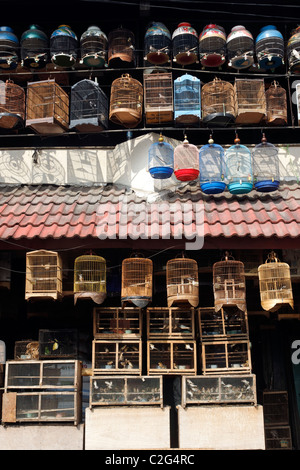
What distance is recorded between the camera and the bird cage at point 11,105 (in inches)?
459

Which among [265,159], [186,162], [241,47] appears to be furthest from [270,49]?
[186,162]

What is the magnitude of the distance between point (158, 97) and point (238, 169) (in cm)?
240

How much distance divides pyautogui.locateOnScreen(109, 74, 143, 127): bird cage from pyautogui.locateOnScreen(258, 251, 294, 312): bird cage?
4.07 metres

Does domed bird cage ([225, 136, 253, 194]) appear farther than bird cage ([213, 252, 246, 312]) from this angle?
Yes

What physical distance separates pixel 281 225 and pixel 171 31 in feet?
19.7

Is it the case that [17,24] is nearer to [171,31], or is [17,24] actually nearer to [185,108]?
[171,31]

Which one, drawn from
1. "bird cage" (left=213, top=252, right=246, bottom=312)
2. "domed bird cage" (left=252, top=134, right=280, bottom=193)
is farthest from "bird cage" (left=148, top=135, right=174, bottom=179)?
"bird cage" (left=213, top=252, right=246, bottom=312)

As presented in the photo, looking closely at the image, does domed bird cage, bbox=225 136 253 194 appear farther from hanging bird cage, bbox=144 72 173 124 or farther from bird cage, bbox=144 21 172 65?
bird cage, bbox=144 21 172 65

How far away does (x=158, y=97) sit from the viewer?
38.7 ft

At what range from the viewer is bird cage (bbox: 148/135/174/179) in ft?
34.8

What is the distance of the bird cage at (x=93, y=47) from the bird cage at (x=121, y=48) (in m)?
0.15

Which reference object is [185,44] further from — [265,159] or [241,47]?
[265,159]

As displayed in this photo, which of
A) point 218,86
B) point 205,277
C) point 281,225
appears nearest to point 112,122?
point 218,86

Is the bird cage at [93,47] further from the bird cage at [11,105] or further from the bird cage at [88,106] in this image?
the bird cage at [11,105]
